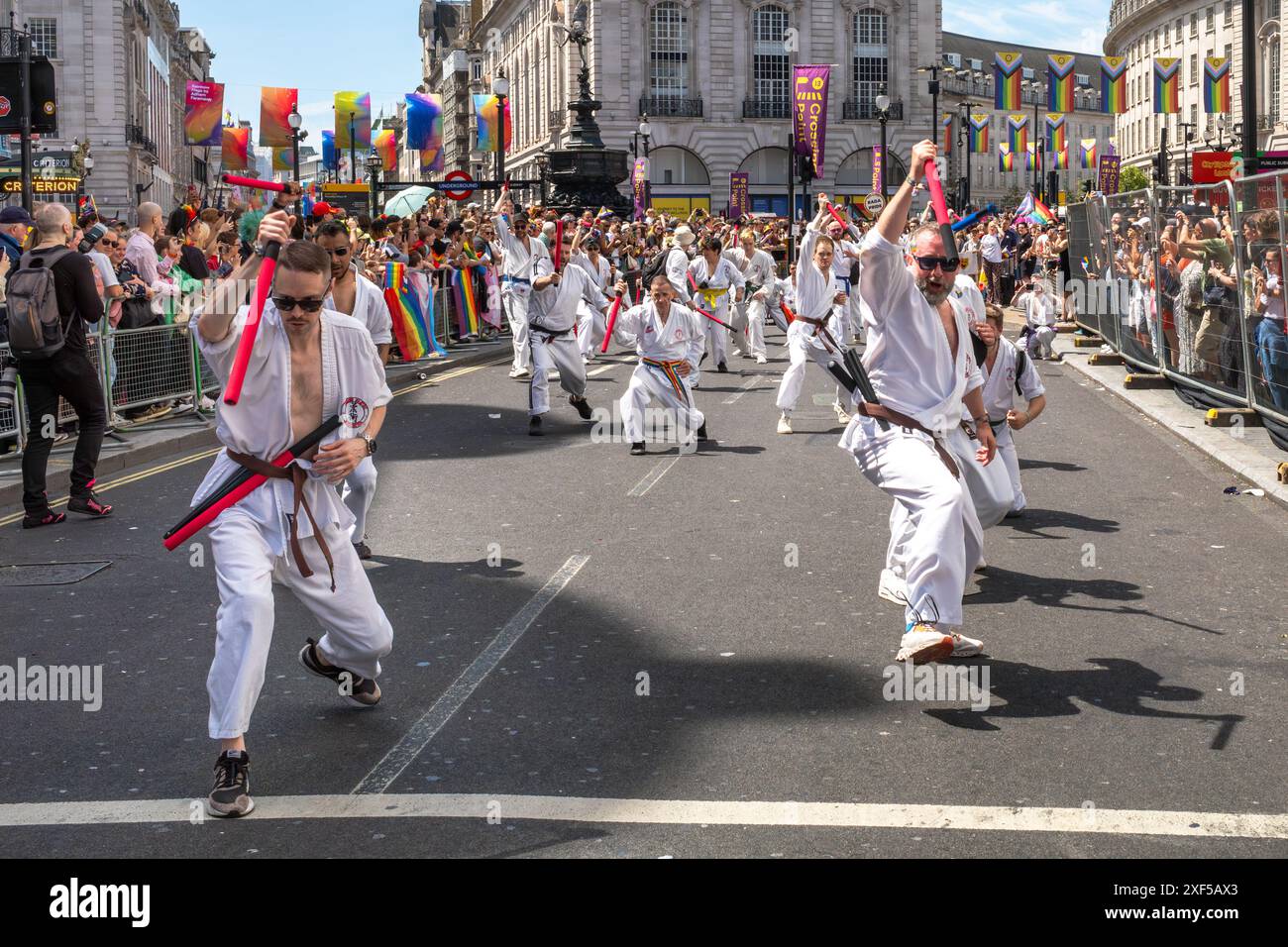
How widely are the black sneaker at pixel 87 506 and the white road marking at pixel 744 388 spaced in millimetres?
8526

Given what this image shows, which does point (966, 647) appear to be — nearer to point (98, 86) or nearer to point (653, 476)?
point (653, 476)

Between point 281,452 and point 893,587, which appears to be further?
point 893,587

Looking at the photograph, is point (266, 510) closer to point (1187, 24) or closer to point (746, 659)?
point (746, 659)

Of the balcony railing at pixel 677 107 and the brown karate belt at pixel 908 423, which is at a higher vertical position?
the balcony railing at pixel 677 107

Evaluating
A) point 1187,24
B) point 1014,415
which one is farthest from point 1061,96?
point 1187,24

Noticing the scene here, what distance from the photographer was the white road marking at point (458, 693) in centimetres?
538

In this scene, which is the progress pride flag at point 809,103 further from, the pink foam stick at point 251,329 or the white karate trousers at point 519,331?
the pink foam stick at point 251,329

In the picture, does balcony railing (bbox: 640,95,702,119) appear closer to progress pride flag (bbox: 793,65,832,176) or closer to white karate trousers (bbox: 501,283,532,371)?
progress pride flag (bbox: 793,65,832,176)

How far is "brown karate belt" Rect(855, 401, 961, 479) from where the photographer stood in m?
6.88

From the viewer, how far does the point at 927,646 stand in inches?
242

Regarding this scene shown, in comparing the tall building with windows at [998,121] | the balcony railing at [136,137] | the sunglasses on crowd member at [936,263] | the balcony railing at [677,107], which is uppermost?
the tall building with windows at [998,121]

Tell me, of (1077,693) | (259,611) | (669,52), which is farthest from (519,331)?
(669,52)

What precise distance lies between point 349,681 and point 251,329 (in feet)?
4.92

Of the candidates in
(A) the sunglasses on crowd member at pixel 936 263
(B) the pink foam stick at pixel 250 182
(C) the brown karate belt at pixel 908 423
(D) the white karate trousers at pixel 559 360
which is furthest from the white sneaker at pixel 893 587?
(D) the white karate trousers at pixel 559 360
